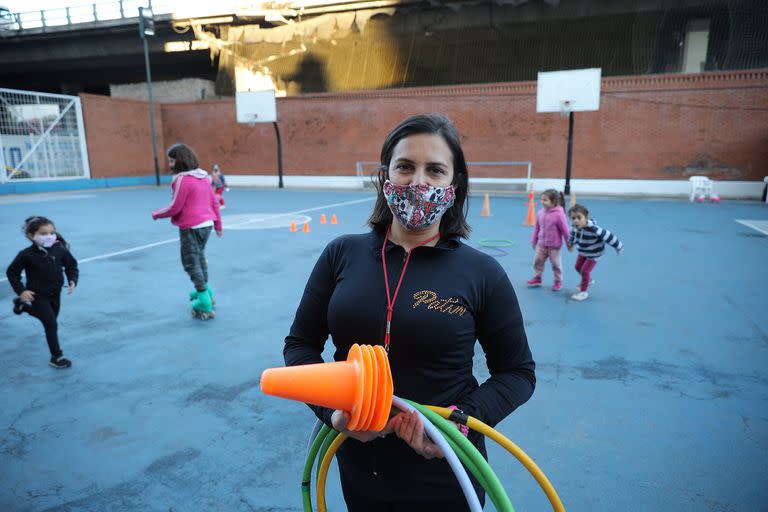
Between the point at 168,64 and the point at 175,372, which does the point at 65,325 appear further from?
the point at 168,64

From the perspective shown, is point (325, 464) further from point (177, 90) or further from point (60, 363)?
point (177, 90)

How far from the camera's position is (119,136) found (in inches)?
1100

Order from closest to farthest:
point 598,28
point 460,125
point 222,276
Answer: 1. point 222,276
2. point 460,125
3. point 598,28

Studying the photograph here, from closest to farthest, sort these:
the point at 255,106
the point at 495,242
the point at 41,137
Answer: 1. the point at 495,242
2. the point at 41,137
3. the point at 255,106

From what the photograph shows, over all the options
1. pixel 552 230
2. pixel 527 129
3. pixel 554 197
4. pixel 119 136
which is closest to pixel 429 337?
pixel 552 230

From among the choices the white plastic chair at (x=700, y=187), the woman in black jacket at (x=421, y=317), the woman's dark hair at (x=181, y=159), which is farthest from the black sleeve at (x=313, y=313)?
the white plastic chair at (x=700, y=187)

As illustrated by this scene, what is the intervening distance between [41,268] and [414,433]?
177 inches

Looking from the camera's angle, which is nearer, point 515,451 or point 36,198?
point 515,451

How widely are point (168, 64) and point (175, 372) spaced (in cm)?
3969

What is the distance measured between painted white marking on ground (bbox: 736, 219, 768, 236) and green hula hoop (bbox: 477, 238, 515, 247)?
6336 millimetres

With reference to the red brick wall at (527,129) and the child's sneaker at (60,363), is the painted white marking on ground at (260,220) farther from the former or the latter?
the red brick wall at (527,129)

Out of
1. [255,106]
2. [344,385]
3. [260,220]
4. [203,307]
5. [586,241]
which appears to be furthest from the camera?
[255,106]

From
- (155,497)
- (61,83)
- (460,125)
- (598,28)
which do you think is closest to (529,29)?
(598,28)

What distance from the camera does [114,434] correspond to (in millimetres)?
3439
